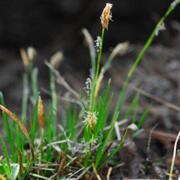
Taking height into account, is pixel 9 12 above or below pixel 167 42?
above

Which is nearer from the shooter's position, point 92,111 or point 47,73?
point 92,111

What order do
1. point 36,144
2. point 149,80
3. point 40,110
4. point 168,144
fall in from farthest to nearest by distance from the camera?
point 149,80 → point 168,144 → point 36,144 → point 40,110

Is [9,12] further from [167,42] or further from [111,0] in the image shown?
[167,42]

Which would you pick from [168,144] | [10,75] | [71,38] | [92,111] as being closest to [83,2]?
[71,38]

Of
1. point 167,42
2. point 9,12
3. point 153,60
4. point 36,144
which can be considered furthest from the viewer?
point 9,12

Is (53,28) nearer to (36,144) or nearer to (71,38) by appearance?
(71,38)

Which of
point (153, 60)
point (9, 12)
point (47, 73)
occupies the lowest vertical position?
point (47, 73)
